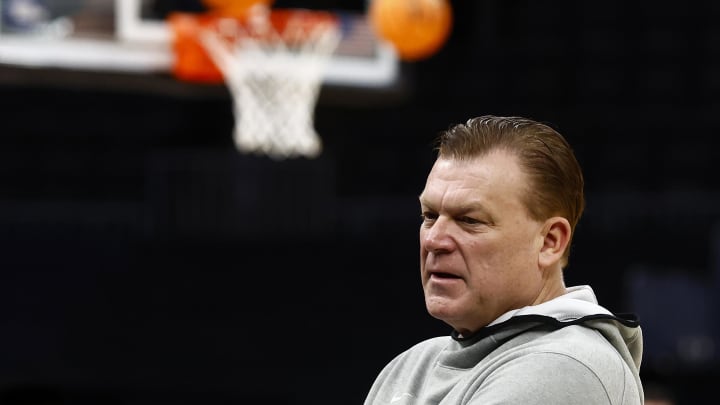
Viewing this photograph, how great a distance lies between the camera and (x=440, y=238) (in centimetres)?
152

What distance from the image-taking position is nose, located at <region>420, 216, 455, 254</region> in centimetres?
152

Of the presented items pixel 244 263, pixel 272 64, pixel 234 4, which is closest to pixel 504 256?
pixel 234 4

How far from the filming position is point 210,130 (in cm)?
970

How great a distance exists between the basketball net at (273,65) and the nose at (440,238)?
19.1 feet

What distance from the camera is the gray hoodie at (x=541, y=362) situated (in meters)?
1.36

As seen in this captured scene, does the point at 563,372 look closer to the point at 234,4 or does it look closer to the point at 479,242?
the point at 479,242

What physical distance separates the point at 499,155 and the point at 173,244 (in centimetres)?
693

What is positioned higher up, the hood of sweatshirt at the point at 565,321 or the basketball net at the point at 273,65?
the hood of sweatshirt at the point at 565,321

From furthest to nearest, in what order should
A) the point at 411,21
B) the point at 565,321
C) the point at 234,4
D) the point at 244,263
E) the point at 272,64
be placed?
the point at 244,263 < the point at 272,64 < the point at 411,21 < the point at 234,4 < the point at 565,321

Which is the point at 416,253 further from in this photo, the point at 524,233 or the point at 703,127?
the point at 524,233

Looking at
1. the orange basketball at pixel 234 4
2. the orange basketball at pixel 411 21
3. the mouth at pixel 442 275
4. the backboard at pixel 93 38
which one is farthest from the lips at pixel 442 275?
the backboard at pixel 93 38

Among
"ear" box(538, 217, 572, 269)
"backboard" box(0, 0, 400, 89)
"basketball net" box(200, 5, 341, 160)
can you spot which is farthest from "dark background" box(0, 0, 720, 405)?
"ear" box(538, 217, 572, 269)

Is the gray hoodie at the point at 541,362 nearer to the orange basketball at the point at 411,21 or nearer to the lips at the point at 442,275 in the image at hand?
the lips at the point at 442,275

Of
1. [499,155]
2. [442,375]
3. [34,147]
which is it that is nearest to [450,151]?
[499,155]
